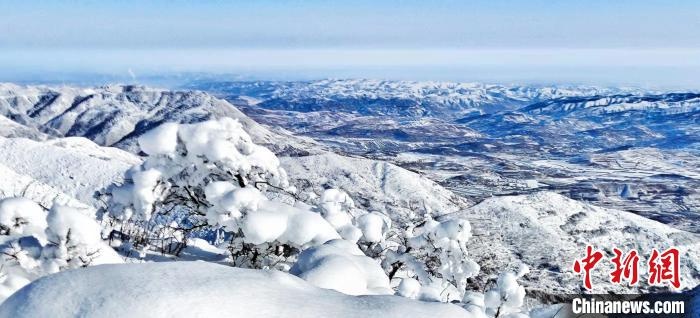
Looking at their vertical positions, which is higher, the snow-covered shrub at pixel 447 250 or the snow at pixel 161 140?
the snow at pixel 161 140

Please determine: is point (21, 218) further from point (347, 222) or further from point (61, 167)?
point (61, 167)

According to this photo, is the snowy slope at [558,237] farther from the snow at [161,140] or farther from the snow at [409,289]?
the snow at [161,140]

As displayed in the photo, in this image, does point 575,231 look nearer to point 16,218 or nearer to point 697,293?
point 697,293

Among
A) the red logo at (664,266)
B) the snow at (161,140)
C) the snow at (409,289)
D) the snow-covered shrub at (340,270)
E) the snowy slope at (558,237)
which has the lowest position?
the snowy slope at (558,237)

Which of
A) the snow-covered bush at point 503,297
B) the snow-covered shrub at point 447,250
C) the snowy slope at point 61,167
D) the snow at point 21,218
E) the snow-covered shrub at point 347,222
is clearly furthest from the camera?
the snowy slope at point 61,167

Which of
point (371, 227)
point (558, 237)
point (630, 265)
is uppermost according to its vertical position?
point (371, 227)

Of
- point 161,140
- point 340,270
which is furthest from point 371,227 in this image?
point 161,140

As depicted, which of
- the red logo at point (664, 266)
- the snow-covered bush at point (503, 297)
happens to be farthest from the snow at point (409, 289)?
the red logo at point (664, 266)

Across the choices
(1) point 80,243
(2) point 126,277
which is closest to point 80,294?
(2) point 126,277
